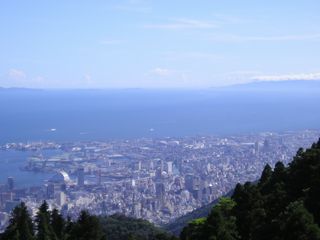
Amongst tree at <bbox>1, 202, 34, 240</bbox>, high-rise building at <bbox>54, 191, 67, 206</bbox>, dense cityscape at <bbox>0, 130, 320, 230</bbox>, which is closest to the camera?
tree at <bbox>1, 202, 34, 240</bbox>

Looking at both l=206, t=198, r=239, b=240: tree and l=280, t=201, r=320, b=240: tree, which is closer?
l=280, t=201, r=320, b=240: tree

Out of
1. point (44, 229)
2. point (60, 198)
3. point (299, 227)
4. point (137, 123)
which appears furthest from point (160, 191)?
point (137, 123)

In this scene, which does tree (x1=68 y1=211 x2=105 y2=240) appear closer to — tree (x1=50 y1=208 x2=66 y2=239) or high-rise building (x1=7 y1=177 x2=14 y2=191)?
tree (x1=50 y1=208 x2=66 y2=239)

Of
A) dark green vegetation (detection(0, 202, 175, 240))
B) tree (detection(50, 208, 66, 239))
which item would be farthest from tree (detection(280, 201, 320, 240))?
tree (detection(50, 208, 66, 239))

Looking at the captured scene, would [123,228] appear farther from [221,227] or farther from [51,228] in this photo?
[221,227]

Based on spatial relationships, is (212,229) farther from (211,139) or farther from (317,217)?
(211,139)

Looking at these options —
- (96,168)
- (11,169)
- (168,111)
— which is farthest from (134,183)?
(168,111)

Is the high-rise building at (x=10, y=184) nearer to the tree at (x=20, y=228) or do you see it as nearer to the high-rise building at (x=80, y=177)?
the high-rise building at (x=80, y=177)
